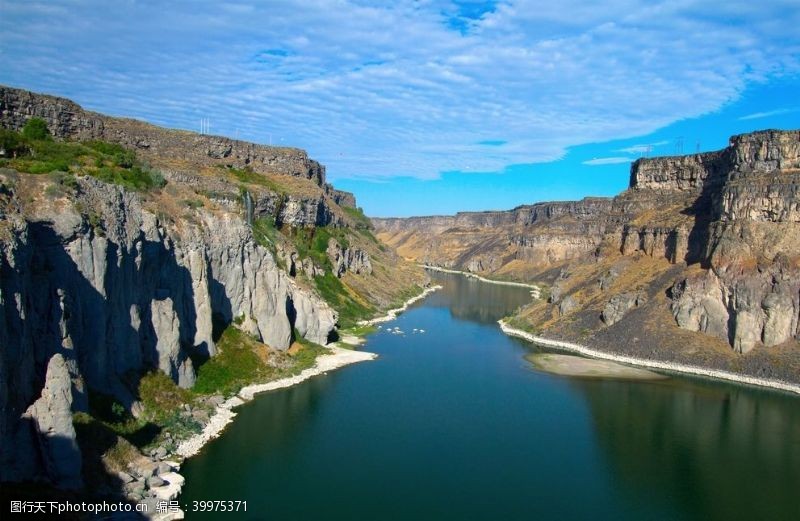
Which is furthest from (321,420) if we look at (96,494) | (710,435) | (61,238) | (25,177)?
(710,435)

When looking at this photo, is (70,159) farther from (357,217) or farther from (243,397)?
(357,217)

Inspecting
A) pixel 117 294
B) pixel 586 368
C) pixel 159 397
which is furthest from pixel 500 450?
pixel 586 368

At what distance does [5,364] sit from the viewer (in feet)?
79.8

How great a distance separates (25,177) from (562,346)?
59.1 m

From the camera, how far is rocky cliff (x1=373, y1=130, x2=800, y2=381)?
61.2 m

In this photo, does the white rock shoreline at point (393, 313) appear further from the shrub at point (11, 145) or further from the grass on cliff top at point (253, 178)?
the shrub at point (11, 145)

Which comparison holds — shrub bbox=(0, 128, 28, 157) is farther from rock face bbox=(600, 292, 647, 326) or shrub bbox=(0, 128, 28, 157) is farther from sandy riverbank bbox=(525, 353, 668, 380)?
rock face bbox=(600, 292, 647, 326)

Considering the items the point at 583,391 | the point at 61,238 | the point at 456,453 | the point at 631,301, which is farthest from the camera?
the point at 631,301

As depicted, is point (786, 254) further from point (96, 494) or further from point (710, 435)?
point (96, 494)

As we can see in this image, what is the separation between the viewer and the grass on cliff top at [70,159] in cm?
3778

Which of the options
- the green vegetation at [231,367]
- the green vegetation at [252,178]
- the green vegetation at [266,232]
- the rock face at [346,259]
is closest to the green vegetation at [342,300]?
the rock face at [346,259]

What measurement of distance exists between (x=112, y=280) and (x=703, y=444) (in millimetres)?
38228

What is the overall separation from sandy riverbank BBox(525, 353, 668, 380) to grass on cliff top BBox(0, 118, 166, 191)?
40584mm

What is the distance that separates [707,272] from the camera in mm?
68812
